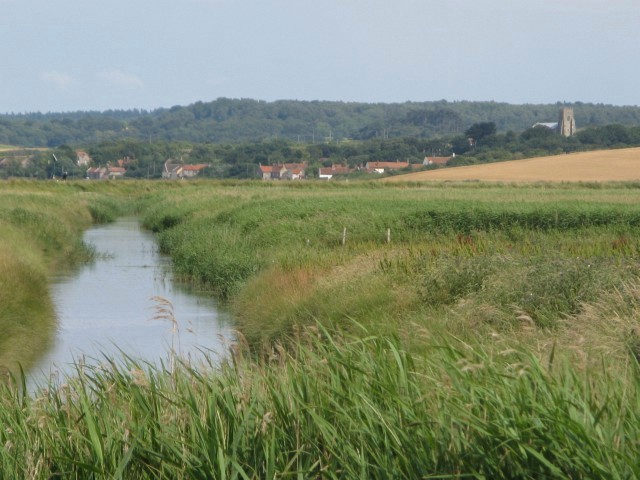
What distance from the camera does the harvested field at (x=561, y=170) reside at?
67.2 metres

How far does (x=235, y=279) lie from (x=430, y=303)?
28.4 ft

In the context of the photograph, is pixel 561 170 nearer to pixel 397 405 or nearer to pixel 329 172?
pixel 329 172

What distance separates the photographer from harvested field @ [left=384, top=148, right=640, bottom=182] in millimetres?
67250

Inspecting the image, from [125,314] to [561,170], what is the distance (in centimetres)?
5870

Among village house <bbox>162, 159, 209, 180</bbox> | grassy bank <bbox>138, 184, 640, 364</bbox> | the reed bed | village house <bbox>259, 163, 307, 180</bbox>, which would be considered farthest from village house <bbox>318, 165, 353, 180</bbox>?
the reed bed

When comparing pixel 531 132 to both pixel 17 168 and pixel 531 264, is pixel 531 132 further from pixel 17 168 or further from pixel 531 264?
pixel 531 264

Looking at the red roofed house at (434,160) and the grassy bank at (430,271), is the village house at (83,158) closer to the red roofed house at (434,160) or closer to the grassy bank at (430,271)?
the red roofed house at (434,160)

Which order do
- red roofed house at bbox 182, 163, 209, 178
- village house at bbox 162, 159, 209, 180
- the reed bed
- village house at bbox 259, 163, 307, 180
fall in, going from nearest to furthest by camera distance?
the reed bed
village house at bbox 259, 163, 307, 180
village house at bbox 162, 159, 209, 180
red roofed house at bbox 182, 163, 209, 178

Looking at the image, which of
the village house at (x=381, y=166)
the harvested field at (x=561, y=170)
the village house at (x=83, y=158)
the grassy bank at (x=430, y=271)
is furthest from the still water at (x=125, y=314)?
the village house at (x=83, y=158)

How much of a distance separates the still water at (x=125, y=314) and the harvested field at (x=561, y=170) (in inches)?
1646

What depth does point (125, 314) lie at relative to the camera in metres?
17.8

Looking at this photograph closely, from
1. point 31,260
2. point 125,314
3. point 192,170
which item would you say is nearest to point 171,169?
point 192,170

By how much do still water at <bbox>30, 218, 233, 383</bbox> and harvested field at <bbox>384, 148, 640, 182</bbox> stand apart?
1646 inches

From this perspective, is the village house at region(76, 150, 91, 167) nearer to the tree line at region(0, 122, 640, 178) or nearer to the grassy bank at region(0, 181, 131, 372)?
the tree line at region(0, 122, 640, 178)
